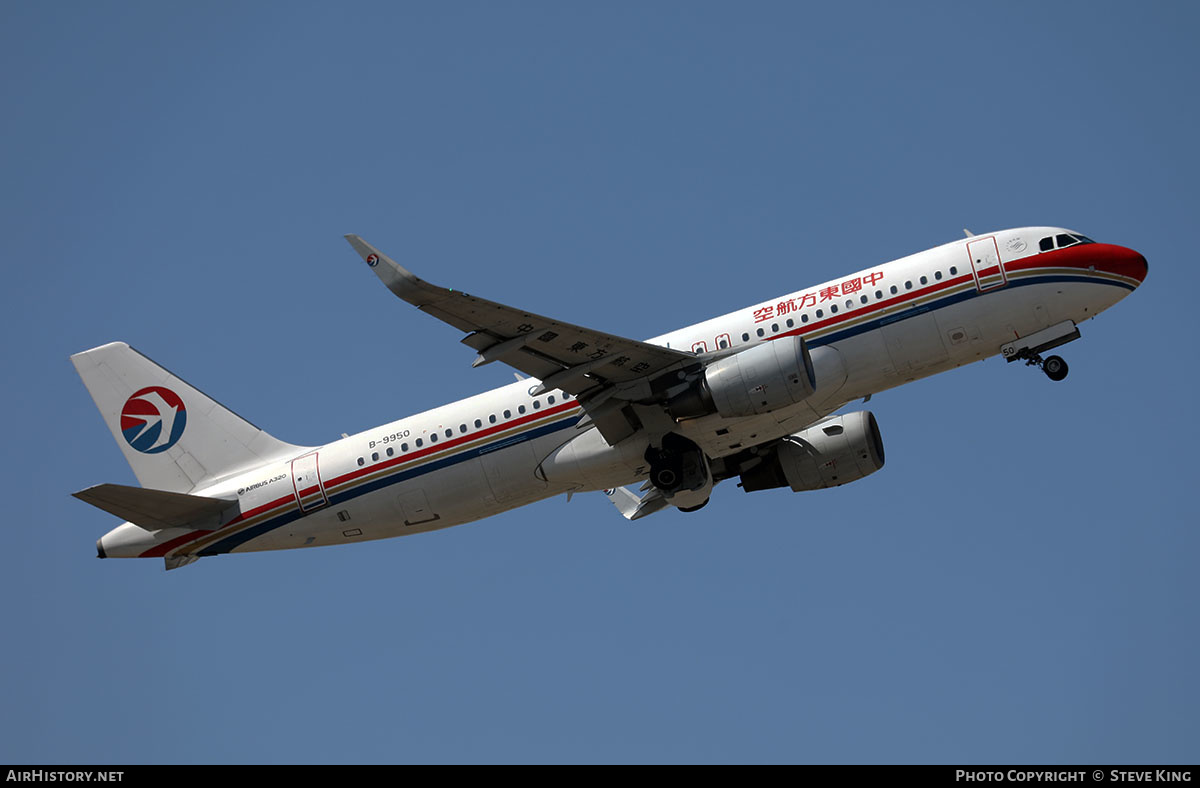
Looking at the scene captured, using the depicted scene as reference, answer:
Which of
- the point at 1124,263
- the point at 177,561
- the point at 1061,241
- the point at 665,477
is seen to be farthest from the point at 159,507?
the point at 1124,263

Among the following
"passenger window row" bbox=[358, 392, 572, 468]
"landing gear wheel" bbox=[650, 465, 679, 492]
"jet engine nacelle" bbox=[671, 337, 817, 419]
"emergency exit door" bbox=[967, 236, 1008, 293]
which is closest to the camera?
"jet engine nacelle" bbox=[671, 337, 817, 419]

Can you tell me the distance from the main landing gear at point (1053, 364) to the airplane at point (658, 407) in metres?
0.05

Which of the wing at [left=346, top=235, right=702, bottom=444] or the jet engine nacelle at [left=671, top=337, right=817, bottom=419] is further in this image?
the jet engine nacelle at [left=671, top=337, right=817, bottom=419]

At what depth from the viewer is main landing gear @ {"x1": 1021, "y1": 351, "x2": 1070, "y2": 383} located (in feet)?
118

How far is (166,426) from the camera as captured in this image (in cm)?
4138

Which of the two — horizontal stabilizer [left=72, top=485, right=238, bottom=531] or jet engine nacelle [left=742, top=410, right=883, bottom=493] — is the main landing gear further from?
horizontal stabilizer [left=72, top=485, right=238, bottom=531]

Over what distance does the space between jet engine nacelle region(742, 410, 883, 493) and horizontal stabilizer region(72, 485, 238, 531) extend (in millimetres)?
16176

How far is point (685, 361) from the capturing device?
35.2 meters

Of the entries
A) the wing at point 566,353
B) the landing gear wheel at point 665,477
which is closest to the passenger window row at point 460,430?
the wing at point 566,353

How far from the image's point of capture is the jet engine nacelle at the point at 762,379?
111 feet
